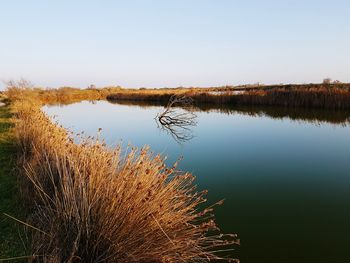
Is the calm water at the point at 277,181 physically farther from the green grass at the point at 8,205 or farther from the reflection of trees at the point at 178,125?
the green grass at the point at 8,205

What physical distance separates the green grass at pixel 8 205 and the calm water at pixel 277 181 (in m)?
2.13

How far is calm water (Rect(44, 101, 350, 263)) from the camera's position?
527 centimetres

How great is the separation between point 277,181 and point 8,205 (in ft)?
21.4

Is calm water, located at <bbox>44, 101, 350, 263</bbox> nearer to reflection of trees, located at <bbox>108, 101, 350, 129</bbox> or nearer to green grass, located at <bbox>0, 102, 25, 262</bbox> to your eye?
reflection of trees, located at <bbox>108, 101, 350, 129</bbox>

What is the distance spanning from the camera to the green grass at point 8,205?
4055 mm

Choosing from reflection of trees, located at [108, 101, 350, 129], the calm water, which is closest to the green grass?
the calm water

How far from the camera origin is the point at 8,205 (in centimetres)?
546

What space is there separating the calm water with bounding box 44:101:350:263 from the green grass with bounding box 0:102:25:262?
6.98 ft

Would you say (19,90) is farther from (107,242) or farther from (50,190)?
(107,242)

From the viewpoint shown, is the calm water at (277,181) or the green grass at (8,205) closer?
the green grass at (8,205)

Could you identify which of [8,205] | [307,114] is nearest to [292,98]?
[307,114]

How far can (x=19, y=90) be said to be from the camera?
3438 cm

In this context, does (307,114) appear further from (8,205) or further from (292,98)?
(8,205)

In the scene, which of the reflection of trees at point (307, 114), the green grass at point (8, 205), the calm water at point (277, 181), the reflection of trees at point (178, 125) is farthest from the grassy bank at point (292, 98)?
the green grass at point (8, 205)
